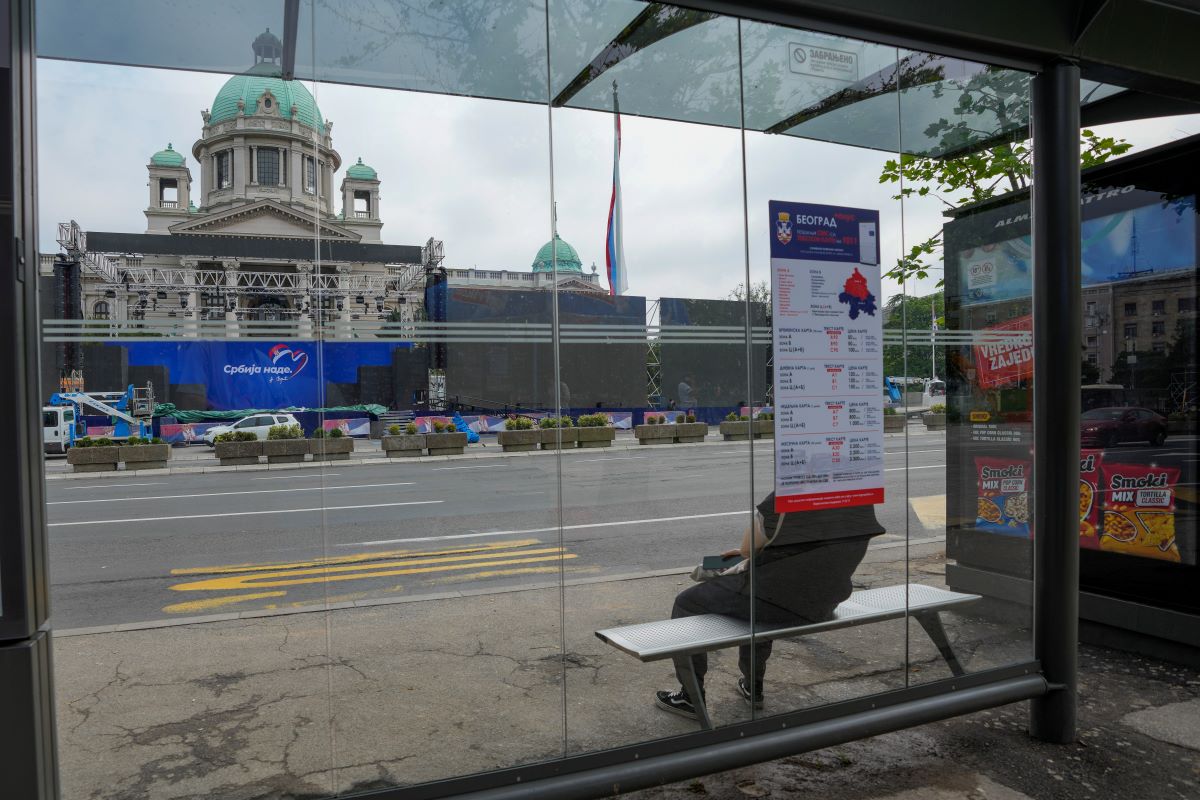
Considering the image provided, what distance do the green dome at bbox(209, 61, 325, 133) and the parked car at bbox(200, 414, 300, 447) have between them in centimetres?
112

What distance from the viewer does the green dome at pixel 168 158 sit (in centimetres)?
287

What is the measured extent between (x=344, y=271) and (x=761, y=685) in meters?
2.47

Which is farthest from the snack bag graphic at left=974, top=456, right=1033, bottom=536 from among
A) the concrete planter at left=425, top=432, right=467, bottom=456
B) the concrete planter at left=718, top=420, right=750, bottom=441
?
the concrete planter at left=425, top=432, right=467, bottom=456

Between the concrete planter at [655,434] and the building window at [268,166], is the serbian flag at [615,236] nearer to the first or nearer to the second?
the concrete planter at [655,434]

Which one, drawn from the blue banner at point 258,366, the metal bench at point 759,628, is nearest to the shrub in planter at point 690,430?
the metal bench at point 759,628

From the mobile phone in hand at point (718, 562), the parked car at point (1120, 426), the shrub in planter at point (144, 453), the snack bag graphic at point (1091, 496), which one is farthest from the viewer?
the snack bag graphic at point (1091, 496)

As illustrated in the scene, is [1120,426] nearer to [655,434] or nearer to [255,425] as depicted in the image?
[655,434]

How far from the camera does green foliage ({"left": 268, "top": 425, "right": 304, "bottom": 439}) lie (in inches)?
124

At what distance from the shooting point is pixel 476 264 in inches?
132

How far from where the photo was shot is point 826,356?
370cm

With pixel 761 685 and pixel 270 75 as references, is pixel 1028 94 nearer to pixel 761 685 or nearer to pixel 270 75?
pixel 761 685

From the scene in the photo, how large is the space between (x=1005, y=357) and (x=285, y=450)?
352cm

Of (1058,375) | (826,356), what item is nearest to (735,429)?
(826,356)

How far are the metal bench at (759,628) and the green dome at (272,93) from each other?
2.44 metres
